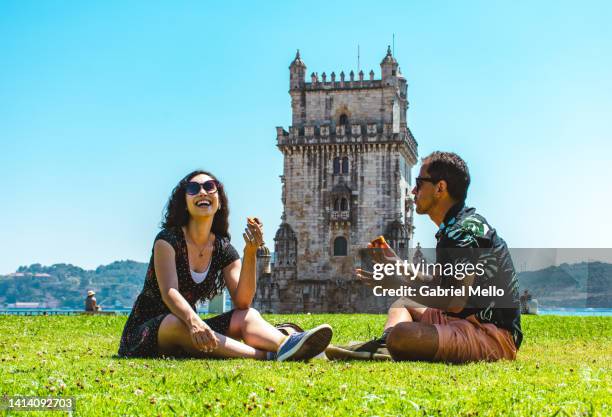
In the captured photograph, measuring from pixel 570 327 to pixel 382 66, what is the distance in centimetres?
4055

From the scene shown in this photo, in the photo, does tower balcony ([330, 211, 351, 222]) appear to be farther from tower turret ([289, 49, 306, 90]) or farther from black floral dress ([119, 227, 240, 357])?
black floral dress ([119, 227, 240, 357])

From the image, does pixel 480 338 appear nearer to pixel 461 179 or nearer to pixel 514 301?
pixel 514 301

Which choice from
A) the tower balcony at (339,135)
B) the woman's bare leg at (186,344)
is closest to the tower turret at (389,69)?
the tower balcony at (339,135)

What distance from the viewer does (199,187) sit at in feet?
31.7

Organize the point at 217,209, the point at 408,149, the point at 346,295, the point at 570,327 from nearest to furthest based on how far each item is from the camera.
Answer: the point at 217,209, the point at 570,327, the point at 346,295, the point at 408,149

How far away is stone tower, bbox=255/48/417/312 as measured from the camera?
5534 centimetres

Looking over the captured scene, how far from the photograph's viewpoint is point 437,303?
27.6 ft

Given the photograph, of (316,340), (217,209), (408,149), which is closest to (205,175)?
(217,209)

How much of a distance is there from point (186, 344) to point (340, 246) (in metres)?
47.1

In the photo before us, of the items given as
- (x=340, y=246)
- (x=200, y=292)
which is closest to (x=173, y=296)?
(x=200, y=292)

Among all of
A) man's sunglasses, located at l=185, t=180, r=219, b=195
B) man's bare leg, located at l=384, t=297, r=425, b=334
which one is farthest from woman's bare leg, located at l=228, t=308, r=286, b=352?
man's sunglasses, located at l=185, t=180, r=219, b=195

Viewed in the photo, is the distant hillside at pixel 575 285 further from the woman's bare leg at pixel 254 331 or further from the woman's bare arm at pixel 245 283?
the woman's bare leg at pixel 254 331

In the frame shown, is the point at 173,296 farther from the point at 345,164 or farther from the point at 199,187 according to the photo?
the point at 345,164

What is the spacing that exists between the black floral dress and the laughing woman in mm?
11
